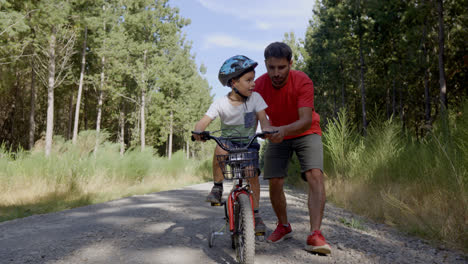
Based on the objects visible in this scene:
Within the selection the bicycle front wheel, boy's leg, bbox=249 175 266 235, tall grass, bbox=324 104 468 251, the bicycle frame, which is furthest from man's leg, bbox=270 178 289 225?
tall grass, bbox=324 104 468 251

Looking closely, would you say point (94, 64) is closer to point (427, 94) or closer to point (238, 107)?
point (427, 94)

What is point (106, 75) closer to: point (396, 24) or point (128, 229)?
point (396, 24)

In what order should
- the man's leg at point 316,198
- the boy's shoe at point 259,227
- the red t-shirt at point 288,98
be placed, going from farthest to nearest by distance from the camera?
the red t-shirt at point 288,98
the man's leg at point 316,198
the boy's shoe at point 259,227

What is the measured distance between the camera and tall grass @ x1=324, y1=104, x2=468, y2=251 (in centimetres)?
383

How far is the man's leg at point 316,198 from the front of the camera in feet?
11.0

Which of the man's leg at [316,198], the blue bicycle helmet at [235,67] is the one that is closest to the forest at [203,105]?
the man's leg at [316,198]

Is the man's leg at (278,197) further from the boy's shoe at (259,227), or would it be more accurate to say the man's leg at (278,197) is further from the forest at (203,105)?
the forest at (203,105)

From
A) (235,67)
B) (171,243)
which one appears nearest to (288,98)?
(235,67)

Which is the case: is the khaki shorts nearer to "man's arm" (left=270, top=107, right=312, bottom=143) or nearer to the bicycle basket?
"man's arm" (left=270, top=107, right=312, bottom=143)

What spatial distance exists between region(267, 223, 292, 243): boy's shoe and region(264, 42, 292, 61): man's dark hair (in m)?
1.89

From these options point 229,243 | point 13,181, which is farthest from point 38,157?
point 229,243

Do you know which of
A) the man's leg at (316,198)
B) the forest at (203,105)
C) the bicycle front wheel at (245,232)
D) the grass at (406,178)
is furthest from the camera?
the forest at (203,105)

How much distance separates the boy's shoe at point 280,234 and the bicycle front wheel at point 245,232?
0.88m

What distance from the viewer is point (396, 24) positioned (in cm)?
2264
